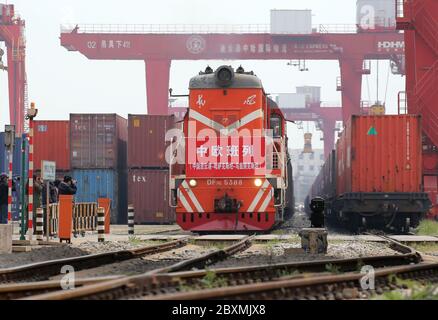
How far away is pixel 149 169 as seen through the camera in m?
26.0

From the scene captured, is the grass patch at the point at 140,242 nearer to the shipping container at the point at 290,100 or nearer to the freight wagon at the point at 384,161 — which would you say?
the freight wagon at the point at 384,161

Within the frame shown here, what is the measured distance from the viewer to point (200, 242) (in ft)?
42.5

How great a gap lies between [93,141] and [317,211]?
16907mm

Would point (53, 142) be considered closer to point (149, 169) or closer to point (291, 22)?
point (149, 169)

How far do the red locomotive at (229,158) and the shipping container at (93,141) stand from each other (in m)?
Answer: 11.6

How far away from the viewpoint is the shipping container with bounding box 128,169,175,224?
26000 millimetres

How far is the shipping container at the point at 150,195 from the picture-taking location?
85.3 feet

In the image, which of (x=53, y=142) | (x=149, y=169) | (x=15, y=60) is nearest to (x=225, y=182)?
(x=149, y=169)

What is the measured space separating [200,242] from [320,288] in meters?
7.43

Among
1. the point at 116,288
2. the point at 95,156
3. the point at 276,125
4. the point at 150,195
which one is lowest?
the point at 116,288

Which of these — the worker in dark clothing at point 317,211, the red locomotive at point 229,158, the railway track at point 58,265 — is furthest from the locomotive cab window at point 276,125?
the railway track at point 58,265

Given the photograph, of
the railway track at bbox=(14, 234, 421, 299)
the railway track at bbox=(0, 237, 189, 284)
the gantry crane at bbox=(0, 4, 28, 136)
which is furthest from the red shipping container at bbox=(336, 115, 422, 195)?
the gantry crane at bbox=(0, 4, 28, 136)

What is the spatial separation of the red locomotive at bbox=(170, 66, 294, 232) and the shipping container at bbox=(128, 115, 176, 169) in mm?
10690
